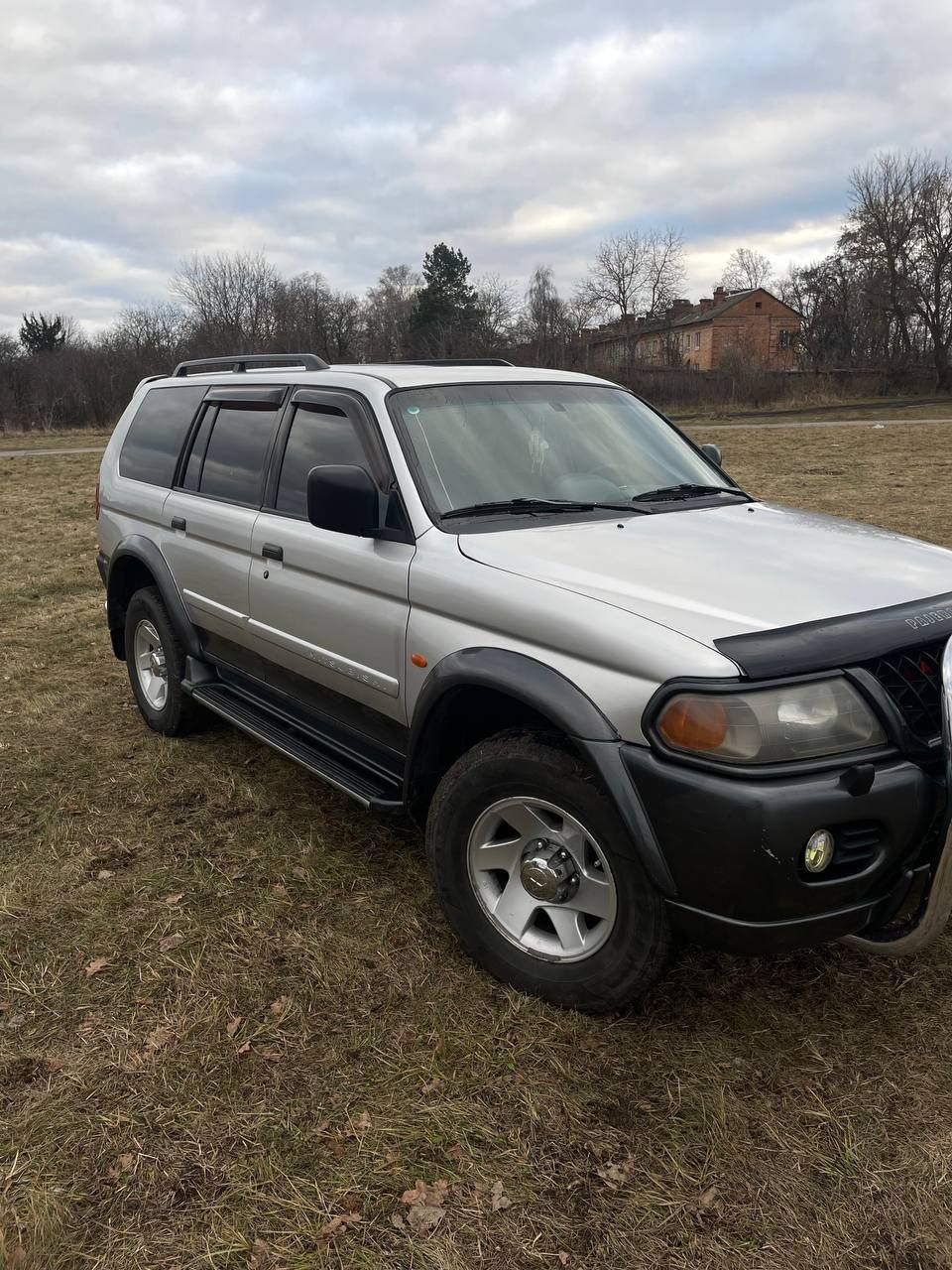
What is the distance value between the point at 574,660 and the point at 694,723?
15.8 inches

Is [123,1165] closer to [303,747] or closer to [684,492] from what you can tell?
[303,747]

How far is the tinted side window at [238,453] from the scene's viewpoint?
4.08 m

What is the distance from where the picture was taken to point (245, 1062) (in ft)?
8.79

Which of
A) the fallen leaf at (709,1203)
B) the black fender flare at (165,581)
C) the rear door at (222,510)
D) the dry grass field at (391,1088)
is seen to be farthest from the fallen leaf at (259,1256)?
the black fender flare at (165,581)

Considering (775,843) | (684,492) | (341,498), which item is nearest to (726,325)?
(684,492)

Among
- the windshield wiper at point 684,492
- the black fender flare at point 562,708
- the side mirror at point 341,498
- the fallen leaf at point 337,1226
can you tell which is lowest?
the fallen leaf at point 337,1226

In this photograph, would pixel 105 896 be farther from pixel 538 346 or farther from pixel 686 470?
pixel 538 346

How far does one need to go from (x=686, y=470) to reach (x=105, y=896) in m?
2.91

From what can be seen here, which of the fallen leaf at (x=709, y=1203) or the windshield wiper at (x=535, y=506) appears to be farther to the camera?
the windshield wiper at (x=535, y=506)

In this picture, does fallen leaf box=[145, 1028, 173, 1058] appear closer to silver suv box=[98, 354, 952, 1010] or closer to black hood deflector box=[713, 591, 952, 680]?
silver suv box=[98, 354, 952, 1010]

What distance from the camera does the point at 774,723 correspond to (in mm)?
2246

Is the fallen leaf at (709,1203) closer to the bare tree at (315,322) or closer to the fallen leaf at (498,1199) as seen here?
the fallen leaf at (498,1199)

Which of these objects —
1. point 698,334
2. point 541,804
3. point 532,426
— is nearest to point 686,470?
point 532,426

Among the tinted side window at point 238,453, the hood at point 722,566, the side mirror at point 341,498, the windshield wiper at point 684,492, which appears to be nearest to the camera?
the hood at point 722,566
